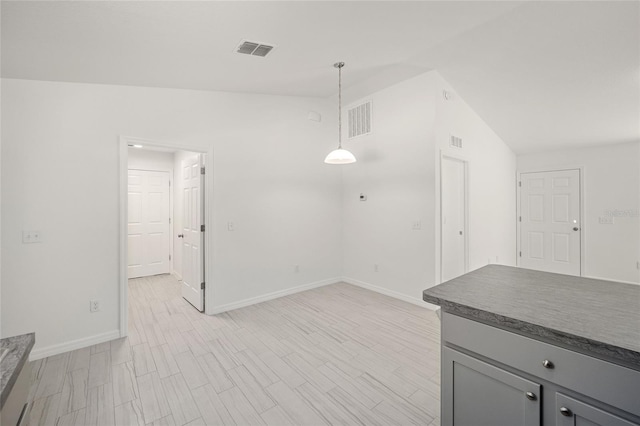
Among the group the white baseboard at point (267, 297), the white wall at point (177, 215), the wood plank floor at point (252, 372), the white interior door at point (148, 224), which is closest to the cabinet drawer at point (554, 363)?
the wood plank floor at point (252, 372)

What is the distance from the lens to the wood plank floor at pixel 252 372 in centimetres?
191

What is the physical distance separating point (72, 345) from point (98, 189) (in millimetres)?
1545

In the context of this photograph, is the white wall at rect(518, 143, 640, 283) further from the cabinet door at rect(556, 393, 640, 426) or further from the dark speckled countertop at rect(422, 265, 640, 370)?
the cabinet door at rect(556, 393, 640, 426)

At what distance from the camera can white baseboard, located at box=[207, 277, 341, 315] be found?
3.66m

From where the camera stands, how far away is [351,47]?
2766 mm

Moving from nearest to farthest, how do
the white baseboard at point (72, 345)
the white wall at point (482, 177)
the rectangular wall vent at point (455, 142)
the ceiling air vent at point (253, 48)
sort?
the ceiling air vent at point (253, 48) → the white baseboard at point (72, 345) → the white wall at point (482, 177) → the rectangular wall vent at point (455, 142)

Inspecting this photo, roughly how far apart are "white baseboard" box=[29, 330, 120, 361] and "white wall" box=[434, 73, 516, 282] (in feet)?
12.7

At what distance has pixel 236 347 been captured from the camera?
9.14 ft

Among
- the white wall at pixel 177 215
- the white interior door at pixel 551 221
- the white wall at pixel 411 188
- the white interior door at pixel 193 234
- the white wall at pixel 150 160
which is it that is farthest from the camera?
the white wall at pixel 177 215

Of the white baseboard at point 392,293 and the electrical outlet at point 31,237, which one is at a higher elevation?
the electrical outlet at point 31,237

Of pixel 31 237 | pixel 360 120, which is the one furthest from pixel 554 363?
pixel 360 120

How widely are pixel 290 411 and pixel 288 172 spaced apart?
315 centimetres

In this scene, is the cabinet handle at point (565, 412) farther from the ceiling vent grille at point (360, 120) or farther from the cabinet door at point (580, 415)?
the ceiling vent grille at point (360, 120)

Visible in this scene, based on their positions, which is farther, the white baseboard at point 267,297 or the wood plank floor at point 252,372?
the white baseboard at point 267,297
